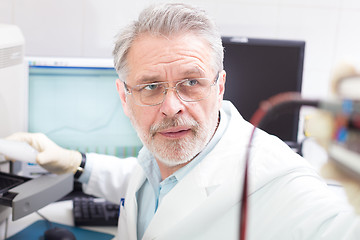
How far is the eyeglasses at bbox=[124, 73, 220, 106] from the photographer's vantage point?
1096 mm

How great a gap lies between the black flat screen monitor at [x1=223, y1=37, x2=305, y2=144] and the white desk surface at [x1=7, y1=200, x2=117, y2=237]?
752mm

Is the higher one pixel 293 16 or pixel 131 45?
pixel 293 16

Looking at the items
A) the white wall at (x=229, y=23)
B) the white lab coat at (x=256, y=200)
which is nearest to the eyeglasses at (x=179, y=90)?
the white lab coat at (x=256, y=200)

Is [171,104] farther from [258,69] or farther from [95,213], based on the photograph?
[258,69]

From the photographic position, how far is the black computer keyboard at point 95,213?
1.45m

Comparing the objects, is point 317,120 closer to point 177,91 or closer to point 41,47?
point 177,91

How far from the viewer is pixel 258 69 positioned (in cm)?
174

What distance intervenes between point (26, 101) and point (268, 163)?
971 millimetres

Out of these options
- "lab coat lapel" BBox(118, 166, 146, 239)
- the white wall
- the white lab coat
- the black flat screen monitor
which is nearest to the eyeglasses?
the white lab coat

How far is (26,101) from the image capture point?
1.55 metres

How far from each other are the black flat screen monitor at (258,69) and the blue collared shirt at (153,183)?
0.55 metres

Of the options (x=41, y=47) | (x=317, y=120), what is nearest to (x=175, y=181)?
(x=317, y=120)

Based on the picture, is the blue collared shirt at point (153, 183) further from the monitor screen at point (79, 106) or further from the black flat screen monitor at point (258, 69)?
the black flat screen monitor at point (258, 69)

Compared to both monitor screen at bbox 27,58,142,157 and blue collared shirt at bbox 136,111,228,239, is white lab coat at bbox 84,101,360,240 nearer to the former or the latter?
blue collared shirt at bbox 136,111,228,239
